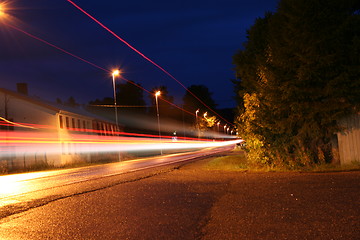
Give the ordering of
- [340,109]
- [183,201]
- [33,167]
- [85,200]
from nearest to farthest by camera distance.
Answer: [183,201]
[85,200]
[340,109]
[33,167]

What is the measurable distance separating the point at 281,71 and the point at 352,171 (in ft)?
15.0

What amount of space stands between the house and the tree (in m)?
20.9

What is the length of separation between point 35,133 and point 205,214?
116ft

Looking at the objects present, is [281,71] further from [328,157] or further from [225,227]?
[225,227]

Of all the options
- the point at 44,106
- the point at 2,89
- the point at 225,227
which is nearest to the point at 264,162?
the point at 225,227

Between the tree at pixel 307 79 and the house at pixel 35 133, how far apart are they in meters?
20.9

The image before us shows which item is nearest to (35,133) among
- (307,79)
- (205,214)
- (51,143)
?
(51,143)

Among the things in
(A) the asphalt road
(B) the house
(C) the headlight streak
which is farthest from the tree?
(C) the headlight streak

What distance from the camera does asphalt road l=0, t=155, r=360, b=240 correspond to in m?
6.38

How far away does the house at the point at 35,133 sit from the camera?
34656 mm

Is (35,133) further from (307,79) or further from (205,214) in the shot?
(205,214)

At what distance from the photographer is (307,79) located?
1466 cm

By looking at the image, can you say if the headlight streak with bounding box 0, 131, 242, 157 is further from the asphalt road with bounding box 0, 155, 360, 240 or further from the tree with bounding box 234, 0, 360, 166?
the asphalt road with bounding box 0, 155, 360, 240

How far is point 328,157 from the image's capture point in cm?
1559
